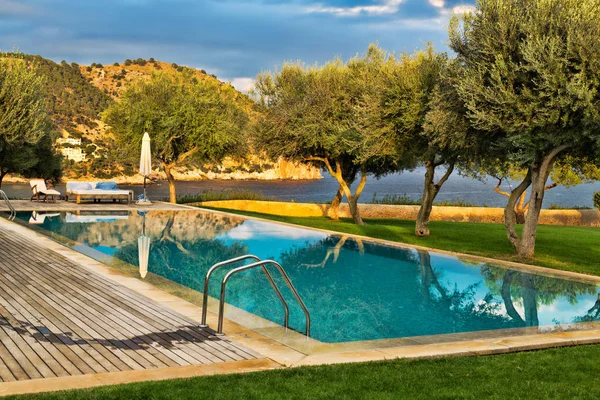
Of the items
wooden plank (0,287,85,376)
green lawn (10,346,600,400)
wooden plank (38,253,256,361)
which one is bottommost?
wooden plank (0,287,85,376)

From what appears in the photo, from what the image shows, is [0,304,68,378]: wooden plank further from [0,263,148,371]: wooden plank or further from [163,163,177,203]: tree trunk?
[163,163,177,203]: tree trunk

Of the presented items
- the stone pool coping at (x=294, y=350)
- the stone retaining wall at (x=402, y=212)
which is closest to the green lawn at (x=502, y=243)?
the stone pool coping at (x=294, y=350)

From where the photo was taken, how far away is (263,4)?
2530 cm

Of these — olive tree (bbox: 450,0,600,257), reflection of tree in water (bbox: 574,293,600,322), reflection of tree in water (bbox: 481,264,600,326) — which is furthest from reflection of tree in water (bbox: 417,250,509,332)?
olive tree (bbox: 450,0,600,257)

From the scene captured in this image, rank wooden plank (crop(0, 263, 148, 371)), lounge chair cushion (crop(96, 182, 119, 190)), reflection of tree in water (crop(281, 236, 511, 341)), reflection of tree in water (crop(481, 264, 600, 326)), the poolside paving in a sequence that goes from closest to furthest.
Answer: wooden plank (crop(0, 263, 148, 371)), reflection of tree in water (crop(281, 236, 511, 341)), reflection of tree in water (crop(481, 264, 600, 326)), the poolside paving, lounge chair cushion (crop(96, 182, 119, 190))

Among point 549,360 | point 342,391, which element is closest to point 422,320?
point 549,360

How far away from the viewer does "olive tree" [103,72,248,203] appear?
100 ft

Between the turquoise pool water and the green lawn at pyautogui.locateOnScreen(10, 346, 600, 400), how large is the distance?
212 centimetres

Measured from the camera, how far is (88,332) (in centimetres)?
648

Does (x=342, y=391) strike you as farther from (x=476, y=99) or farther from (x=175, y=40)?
(x=175, y=40)

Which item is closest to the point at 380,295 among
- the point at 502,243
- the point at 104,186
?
the point at 502,243

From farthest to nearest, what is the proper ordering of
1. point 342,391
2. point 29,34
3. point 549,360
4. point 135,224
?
point 29,34
point 135,224
point 549,360
point 342,391

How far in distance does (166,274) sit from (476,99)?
7358 millimetres

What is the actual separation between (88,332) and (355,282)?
619cm
